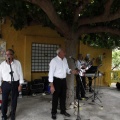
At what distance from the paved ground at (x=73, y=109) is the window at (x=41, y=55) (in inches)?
70.0

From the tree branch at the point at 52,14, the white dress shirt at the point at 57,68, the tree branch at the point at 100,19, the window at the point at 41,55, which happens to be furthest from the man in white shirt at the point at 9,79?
the window at the point at 41,55

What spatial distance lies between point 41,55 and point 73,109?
381 cm

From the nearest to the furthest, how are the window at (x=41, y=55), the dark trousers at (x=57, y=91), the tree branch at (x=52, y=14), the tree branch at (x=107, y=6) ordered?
the tree branch at (x=52, y=14) → the tree branch at (x=107, y=6) → the dark trousers at (x=57, y=91) → the window at (x=41, y=55)

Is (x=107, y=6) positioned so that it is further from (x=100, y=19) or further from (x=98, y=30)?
(x=98, y=30)

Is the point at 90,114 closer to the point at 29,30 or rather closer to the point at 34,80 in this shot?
the point at 34,80

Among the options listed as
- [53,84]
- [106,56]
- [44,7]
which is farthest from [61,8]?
[106,56]

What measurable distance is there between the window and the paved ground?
70.0 inches

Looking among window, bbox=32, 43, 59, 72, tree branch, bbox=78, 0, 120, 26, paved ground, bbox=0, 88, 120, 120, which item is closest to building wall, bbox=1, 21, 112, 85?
window, bbox=32, 43, 59, 72

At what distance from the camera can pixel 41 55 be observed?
9.84 m

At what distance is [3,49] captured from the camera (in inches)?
342

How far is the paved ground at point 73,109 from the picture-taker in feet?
19.6

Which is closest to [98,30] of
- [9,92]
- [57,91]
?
[57,91]

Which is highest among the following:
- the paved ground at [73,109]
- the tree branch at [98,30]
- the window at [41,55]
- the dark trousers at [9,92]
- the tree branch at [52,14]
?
the tree branch at [52,14]

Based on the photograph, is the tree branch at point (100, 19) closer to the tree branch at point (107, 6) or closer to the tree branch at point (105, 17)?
the tree branch at point (105, 17)
